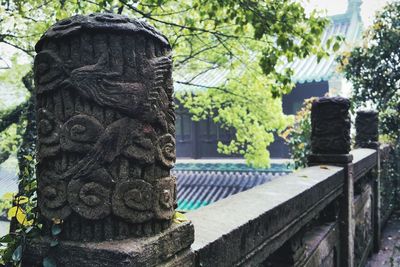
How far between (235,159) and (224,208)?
10204 millimetres

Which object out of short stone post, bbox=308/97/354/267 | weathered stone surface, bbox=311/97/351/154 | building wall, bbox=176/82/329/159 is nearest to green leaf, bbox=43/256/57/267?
short stone post, bbox=308/97/354/267

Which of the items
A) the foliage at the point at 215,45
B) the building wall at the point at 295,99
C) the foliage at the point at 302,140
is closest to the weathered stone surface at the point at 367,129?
the foliage at the point at 302,140

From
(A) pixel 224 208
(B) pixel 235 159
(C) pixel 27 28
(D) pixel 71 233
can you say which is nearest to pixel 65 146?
(D) pixel 71 233

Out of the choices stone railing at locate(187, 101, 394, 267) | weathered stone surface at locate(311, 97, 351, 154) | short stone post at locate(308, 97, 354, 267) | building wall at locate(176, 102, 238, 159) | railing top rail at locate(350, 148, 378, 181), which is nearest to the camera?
stone railing at locate(187, 101, 394, 267)

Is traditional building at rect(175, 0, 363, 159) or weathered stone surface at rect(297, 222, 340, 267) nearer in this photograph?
weathered stone surface at rect(297, 222, 340, 267)

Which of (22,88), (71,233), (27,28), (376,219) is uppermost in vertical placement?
(27,28)

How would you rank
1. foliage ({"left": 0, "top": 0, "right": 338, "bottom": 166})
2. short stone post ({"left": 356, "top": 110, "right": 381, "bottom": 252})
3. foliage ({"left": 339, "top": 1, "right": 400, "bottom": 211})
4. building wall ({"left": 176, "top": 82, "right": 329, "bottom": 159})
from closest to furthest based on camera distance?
foliage ({"left": 0, "top": 0, "right": 338, "bottom": 166}), short stone post ({"left": 356, "top": 110, "right": 381, "bottom": 252}), foliage ({"left": 339, "top": 1, "right": 400, "bottom": 211}), building wall ({"left": 176, "top": 82, "right": 329, "bottom": 159})

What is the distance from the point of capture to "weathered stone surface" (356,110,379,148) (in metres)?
6.50

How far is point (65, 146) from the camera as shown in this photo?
1.04m

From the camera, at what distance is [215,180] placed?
11.8 m

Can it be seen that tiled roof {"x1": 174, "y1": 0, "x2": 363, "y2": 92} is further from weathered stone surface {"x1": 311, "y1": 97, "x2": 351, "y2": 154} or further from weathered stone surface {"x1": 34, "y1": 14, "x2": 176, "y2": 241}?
weathered stone surface {"x1": 34, "y1": 14, "x2": 176, "y2": 241}

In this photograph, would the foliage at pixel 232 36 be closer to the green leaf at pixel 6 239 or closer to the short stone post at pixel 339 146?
the short stone post at pixel 339 146

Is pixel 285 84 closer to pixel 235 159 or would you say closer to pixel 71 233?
pixel 71 233

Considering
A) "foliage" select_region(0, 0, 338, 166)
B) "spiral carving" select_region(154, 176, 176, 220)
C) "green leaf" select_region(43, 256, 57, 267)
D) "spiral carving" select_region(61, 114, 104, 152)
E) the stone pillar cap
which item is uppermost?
"foliage" select_region(0, 0, 338, 166)
